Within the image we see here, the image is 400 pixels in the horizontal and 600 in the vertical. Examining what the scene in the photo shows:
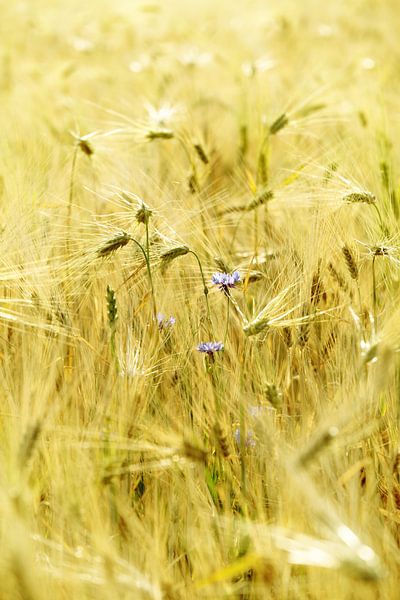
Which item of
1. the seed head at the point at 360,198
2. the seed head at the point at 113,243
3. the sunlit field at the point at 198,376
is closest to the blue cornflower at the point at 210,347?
the sunlit field at the point at 198,376

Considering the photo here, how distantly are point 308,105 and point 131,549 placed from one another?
152cm

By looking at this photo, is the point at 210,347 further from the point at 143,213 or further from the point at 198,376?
the point at 143,213

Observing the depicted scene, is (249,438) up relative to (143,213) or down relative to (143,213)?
down

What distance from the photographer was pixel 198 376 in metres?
1.07

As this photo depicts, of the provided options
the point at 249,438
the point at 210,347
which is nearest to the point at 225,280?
the point at 210,347

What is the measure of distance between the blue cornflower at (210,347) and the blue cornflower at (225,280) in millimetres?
96

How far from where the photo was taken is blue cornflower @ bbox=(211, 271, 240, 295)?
1.14 metres

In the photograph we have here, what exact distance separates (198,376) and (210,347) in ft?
0.16

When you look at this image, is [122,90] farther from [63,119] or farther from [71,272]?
[71,272]

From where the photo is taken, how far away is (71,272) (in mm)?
1208

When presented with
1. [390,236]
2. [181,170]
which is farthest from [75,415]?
[181,170]

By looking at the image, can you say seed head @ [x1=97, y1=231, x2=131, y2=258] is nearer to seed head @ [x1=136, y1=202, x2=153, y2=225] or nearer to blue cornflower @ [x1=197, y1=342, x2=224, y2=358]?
seed head @ [x1=136, y1=202, x2=153, y2=225]

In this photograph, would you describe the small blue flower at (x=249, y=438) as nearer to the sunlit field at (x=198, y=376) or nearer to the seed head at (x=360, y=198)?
the sunlit field at (x=198, y=376)

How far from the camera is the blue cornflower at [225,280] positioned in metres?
1.14
